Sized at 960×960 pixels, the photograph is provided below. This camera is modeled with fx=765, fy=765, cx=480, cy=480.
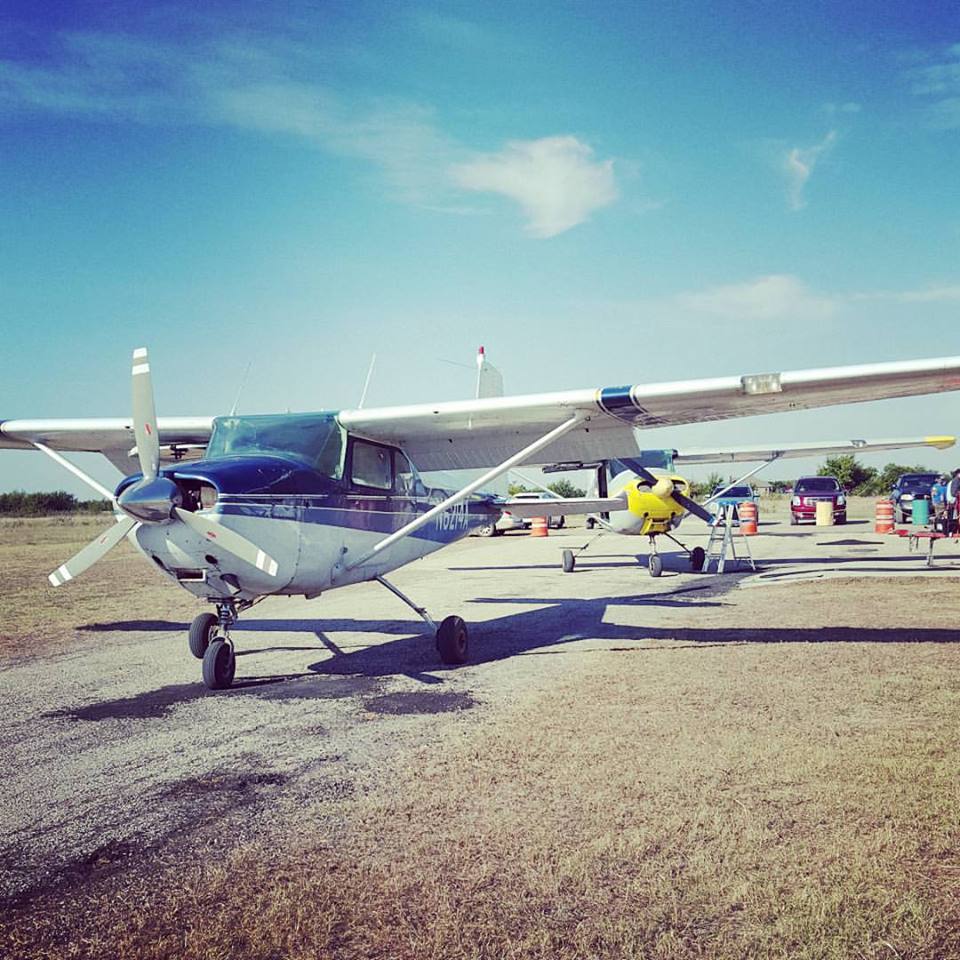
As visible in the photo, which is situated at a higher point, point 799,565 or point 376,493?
point 376,493

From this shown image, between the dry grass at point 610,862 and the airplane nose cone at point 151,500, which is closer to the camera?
the dry grass at point 610,862

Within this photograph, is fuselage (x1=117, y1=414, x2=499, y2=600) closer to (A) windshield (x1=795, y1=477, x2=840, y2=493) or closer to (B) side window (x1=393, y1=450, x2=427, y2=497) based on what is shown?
(B) side window (x1=393, y1=450, x2=427, y2=497)

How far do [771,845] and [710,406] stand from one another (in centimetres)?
541

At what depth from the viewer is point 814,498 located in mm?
34375

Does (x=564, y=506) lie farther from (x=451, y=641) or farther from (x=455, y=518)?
(x=451, y=641)

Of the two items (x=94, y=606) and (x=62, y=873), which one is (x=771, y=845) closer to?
(x=62, y=873)

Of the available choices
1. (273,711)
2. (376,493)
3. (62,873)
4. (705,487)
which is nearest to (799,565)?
(376,493)

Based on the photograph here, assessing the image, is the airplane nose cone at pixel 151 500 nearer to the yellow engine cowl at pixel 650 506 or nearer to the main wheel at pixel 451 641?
the main wheel at pixel 451 641

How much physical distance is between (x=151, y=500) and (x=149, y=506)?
0.20ft

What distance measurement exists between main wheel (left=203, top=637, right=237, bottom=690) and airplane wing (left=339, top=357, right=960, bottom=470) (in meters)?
2.58

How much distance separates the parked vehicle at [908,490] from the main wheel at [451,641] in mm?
30206

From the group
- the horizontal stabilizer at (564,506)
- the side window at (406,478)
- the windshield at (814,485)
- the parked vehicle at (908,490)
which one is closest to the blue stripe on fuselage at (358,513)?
the side window at (406,478)

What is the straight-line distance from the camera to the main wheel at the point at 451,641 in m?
7.81

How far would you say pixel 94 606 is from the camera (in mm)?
13086
